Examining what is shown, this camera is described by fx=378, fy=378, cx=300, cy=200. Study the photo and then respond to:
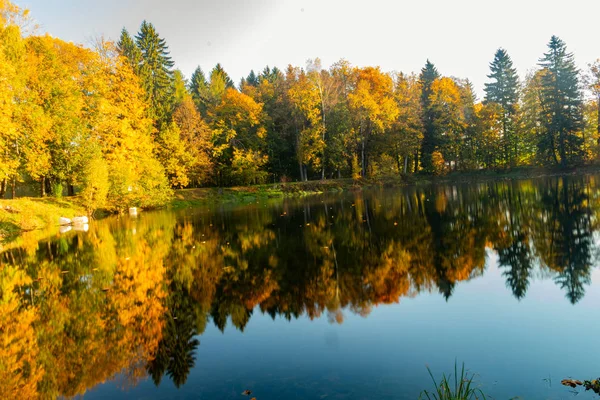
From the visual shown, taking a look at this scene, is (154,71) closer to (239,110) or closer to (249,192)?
(239,110)

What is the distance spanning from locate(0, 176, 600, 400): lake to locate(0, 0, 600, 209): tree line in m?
21.3

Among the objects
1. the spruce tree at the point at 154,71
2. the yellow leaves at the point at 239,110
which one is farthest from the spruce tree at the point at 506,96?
the spruce tree at the point at 154,71

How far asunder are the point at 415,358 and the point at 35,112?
30692mm

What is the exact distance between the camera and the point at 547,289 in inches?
266

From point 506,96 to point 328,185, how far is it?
3194cm

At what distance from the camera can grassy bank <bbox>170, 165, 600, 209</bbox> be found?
42.0 meters

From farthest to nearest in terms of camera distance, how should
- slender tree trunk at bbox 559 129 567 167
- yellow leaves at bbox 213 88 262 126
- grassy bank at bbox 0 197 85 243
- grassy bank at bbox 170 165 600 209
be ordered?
yellow leaves at bbox 213 88 262 126 → slender tree trunk at bbox 559 129 567 167 → grassy bank at bbox 170 165 600 209 → grassy bank at bbox 0 197 85 243

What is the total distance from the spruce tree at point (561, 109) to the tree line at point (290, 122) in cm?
15

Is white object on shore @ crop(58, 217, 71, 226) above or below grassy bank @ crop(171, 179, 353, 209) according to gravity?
below

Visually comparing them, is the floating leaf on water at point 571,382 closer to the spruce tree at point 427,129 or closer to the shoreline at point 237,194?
the shoreline at point 237,194

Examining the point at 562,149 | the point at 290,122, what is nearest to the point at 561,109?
the point at 562,149

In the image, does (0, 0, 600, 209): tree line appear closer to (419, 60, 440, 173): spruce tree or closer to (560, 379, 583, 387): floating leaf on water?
(419, 60, 440, 173): spruce tree

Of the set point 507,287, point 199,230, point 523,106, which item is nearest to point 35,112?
point 199,230

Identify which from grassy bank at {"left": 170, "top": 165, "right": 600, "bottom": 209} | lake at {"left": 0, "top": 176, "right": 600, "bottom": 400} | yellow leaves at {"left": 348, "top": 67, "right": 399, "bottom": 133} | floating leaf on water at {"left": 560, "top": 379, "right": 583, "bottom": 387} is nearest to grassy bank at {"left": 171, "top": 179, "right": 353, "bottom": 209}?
grassy bank at {"left": 170, "top": 165, "right": 600, "bottom": 209}
